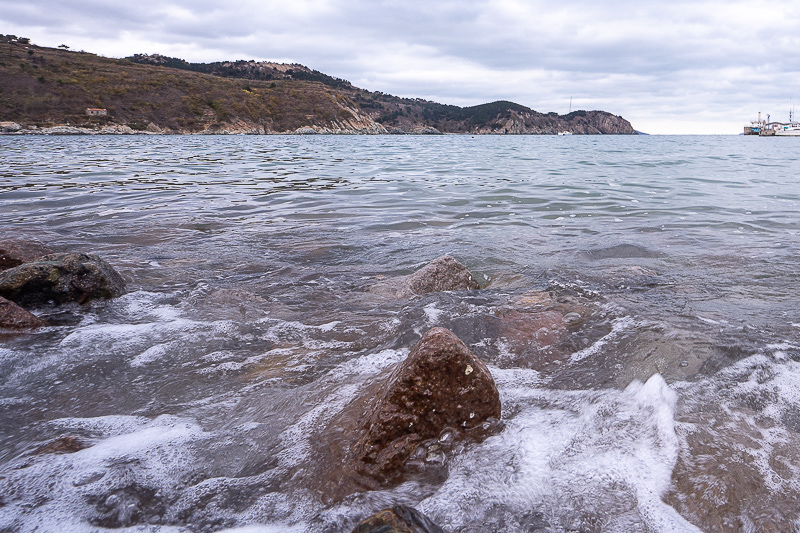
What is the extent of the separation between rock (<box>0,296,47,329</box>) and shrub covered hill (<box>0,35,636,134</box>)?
70.6 meters

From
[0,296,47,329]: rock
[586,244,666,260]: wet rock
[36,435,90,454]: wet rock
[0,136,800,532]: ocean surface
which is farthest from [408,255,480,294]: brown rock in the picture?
[0,296,47,329]: rock

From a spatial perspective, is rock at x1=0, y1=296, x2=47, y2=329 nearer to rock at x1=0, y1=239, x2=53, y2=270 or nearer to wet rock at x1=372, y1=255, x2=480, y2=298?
rock at x1=0, y1=239, x2=53, y2=270

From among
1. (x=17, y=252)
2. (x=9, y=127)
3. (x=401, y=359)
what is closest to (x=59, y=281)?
(x=17, y=252)

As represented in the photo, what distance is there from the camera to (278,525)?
1.78 metres

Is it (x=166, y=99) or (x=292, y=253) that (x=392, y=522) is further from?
(x=166, y=99)

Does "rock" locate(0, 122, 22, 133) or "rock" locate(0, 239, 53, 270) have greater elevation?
"rock" locate(0, 122, 22, 133)

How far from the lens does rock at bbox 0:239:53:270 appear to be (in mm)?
4449

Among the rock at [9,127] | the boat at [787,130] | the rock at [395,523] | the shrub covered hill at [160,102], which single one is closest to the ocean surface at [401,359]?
the rock at [395,523]

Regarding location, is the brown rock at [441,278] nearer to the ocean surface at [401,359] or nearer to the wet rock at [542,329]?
the ocean surface at [401,359]

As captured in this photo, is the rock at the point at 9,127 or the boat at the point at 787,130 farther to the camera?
the boat at the point at 787,130

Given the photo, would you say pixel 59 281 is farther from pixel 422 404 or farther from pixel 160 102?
pixel 160 102

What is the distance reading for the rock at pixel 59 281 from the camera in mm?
3771

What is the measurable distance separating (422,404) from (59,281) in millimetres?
3500

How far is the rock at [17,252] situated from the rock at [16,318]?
1.24 metres
